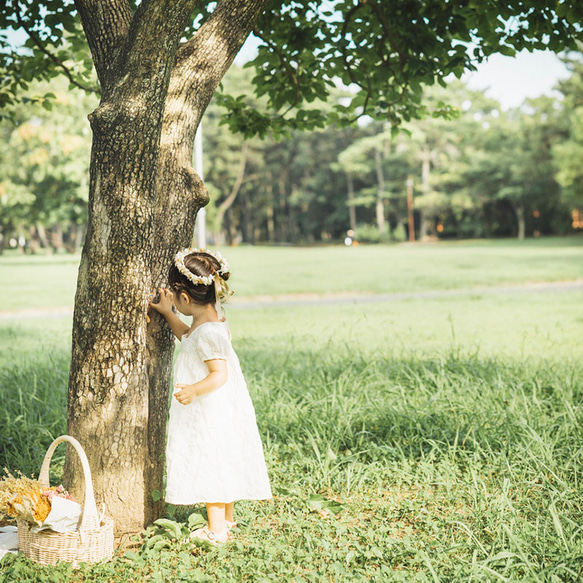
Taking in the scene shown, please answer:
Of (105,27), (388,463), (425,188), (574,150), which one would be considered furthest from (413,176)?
(105,27)

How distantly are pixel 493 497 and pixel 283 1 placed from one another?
3817mm

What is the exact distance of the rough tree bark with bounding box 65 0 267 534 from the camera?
2768 millimetres

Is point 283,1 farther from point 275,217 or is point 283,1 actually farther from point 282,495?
point 275,217

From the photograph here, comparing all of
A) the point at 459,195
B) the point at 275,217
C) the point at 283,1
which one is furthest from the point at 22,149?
the point at 275,217

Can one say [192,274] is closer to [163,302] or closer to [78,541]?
[163,302]

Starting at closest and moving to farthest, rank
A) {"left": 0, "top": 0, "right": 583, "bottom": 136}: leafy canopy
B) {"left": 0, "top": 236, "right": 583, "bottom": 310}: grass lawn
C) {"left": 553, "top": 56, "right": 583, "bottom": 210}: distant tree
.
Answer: {"left": 0, "top": 0, "right": 583, "bottom": 136}: leafy canopy, {"left": 0, "top": 236, "right": 583, "bottom": 310}: grass lawn, {"left": 553, "top": 56, "right": 583, "bottom": 210}: distant tree

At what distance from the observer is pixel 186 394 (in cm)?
284

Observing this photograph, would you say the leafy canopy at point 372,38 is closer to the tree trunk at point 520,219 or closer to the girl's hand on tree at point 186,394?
the girl's hand on tree at point 186,394

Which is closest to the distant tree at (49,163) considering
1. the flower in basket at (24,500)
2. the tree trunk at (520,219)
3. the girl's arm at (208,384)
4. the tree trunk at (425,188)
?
the flower in basket at (24,500)

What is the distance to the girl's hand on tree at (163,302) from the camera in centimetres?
291

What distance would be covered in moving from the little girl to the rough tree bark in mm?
127

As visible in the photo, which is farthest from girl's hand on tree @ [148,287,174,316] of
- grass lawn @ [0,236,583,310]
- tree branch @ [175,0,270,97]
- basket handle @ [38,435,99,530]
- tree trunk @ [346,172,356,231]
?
tree trunk @ [346,172,356,231]

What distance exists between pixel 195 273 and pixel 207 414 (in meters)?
0.69

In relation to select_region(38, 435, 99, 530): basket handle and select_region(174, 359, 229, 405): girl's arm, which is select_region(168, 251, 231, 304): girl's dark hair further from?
select_region(38, 435, 99, 530): basket handle
